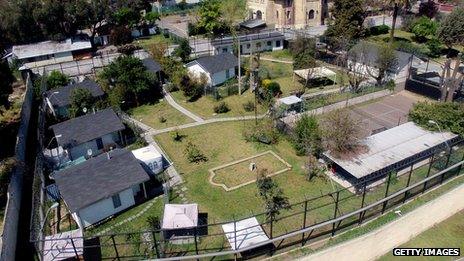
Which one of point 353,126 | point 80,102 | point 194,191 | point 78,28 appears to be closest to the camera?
point 194,191

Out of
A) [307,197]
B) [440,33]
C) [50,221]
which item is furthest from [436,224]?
[440,33]

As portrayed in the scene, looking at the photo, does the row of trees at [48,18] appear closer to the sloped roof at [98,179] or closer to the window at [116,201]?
the sloped roof at [98,179]

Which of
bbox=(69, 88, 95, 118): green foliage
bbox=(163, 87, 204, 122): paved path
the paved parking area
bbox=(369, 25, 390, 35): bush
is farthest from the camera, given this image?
bbox=(369, 25, 390, 35): bush

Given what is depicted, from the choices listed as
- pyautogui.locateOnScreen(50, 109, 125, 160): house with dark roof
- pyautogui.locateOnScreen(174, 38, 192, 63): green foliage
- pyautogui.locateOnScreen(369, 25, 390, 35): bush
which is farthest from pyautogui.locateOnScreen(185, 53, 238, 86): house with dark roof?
pyautogui.locateOnScreen(369, 25, 390, 35): bush

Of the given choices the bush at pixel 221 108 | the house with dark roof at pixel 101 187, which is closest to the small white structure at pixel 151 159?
the house with dark roof at pixel 101 187

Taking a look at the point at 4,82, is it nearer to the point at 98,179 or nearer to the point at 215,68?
the point at 98,179

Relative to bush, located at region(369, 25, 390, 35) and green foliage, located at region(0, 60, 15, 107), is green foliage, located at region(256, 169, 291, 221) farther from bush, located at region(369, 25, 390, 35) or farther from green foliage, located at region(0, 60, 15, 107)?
bush, located at region(369, 25, 390, 35)

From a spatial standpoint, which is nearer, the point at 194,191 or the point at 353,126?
the point at 194,191

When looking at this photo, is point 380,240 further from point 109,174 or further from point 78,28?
point 78,28
